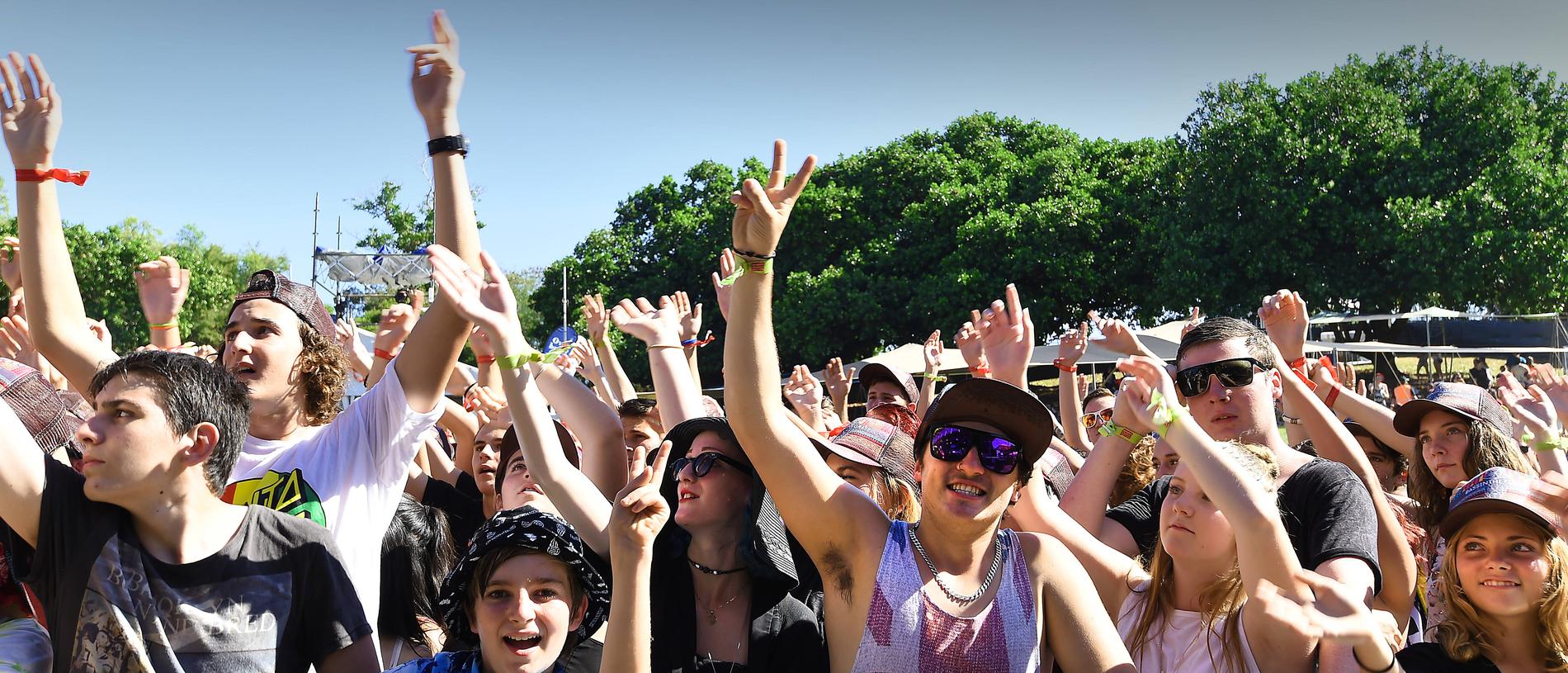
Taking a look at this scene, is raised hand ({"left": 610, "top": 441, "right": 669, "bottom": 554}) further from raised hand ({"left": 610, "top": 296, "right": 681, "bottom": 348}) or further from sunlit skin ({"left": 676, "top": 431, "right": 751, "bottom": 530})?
raised hand ({"left": 610, "top": 296, "right": 681, "bottom": 348})

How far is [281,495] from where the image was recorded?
2.80 metres

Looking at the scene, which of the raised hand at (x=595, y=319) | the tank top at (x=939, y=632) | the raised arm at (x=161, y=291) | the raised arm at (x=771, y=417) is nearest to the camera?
the tank top at (x=939, y=632)

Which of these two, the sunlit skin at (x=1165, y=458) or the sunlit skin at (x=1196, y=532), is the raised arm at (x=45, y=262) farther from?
the sunlit skin at (x=1165, y=458)

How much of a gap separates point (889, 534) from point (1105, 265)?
26.4 m

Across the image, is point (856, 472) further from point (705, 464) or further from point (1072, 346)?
point (1072, 346)

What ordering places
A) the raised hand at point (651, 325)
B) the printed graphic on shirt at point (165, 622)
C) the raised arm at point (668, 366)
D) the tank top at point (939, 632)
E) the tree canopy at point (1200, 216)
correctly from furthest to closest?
the tree canopy at point (1200, 216) < the raised hand at point (651, 325) < the raised arm at point (668, 366) < the tank top at point (939, 632) < the printed graphic on shirt at point (165, 622)

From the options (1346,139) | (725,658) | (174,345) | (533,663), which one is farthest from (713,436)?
(1346,139)

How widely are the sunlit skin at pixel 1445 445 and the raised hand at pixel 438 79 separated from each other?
3776mm

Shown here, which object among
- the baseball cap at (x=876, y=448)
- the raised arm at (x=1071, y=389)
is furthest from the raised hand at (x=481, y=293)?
the raised arm at (x=1071, y=389)

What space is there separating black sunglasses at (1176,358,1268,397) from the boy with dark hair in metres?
2.80

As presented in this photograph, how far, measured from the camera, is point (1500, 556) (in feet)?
9.98

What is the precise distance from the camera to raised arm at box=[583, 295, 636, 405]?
5531mm

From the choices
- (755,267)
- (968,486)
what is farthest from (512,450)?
(968,486)

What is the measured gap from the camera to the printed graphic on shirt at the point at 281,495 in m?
2.74
